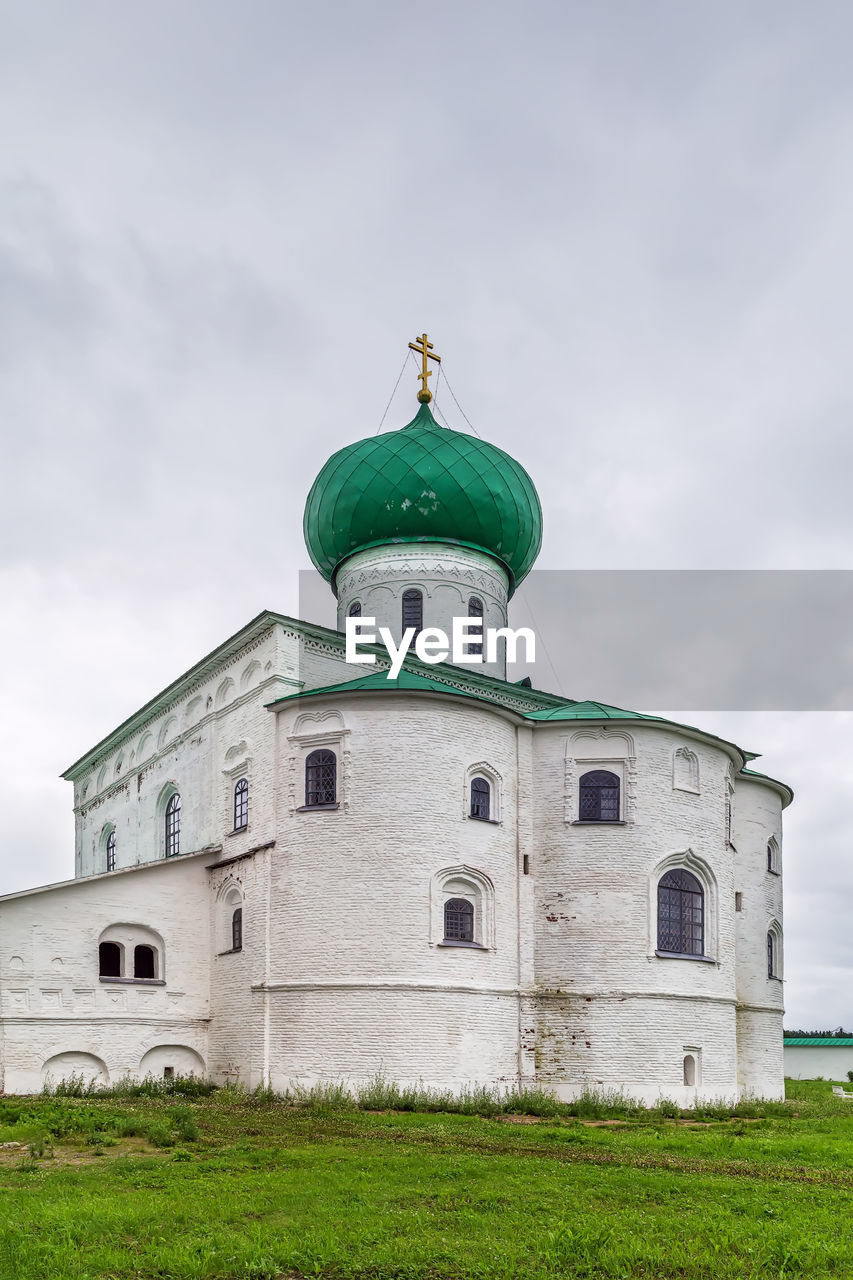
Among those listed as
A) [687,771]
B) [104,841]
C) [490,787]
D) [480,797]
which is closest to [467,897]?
[480,797]

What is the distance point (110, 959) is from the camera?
19531 mm

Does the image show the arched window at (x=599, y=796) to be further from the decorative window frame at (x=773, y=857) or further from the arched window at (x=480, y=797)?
the decorative window frame at (x=773, y=857)

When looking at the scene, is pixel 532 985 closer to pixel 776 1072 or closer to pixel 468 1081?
pixel 468 1081

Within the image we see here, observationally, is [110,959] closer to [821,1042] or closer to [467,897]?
[467,897]

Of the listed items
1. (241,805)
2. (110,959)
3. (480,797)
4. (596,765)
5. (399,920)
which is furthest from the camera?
(241,805)

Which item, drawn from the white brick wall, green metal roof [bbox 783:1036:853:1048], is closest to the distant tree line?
green metal roof [bbox 783:1036:853:1048]

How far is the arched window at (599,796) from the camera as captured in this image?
19812 millimetres

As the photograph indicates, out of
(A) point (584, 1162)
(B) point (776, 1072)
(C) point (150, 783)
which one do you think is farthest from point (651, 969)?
(C) point (150, 783)

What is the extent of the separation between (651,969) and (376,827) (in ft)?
16.3

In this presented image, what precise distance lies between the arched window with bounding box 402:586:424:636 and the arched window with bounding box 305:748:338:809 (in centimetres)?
578

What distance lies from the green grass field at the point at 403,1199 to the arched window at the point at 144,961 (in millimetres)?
5445

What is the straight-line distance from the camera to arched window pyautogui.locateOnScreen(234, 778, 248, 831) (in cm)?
2023

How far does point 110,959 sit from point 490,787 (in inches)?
268

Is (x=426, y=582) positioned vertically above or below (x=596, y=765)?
above
